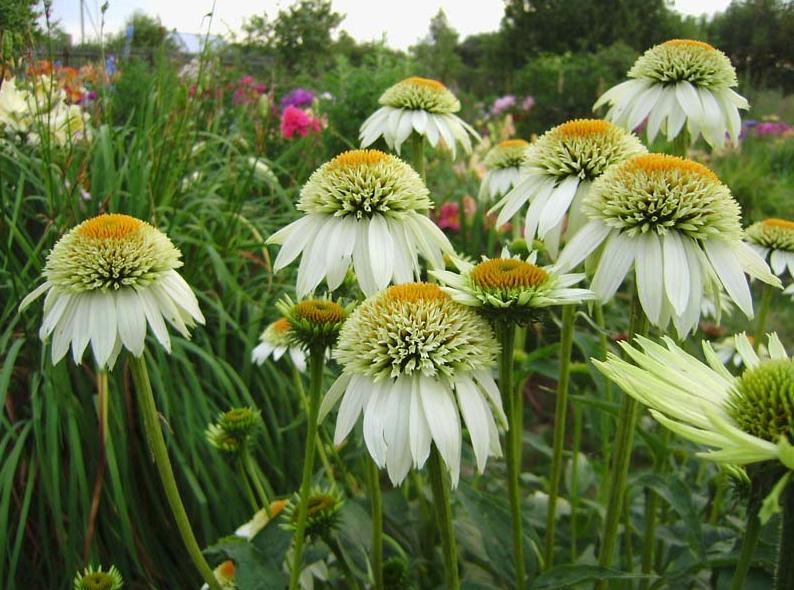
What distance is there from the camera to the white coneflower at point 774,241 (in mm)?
1592

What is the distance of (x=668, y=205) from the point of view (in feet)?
2.67

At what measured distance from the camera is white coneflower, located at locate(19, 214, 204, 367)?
34.2 inches

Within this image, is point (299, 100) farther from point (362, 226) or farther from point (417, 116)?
point (362, 226)

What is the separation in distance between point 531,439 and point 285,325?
0.74 m

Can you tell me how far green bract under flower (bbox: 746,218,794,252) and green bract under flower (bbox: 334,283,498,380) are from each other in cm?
113

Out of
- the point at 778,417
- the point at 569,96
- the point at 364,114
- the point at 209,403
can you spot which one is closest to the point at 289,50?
the point at 364,114

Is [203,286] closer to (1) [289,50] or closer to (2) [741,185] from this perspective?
(1) [289,50]

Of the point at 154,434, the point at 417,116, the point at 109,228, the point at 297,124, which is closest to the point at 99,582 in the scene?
the point at 154,434

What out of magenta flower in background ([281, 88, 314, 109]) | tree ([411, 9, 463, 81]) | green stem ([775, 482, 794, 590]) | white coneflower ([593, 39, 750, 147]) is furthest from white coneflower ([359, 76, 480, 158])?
tree ([411, 9, 463, 81])

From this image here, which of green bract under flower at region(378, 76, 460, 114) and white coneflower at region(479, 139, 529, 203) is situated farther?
white coneflower at region(479, 139, 529, 203)

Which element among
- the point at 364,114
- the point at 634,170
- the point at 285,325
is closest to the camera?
the point at 634,170

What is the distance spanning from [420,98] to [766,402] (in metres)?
1.08

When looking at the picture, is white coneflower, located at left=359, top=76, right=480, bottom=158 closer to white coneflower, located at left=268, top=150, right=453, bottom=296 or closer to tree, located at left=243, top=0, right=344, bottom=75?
white coneflower, located at left=268, top=150, right=453, bottom=296

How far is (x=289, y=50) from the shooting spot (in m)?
3.96
